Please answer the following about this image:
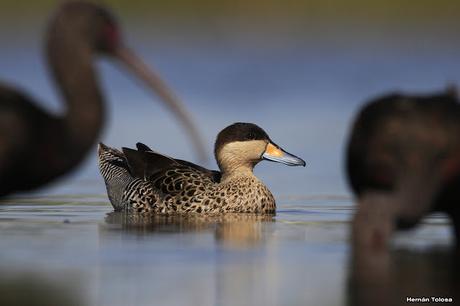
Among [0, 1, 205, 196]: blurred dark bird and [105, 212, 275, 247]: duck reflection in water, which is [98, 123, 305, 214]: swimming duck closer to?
[105, 212, 275, 247]: duck reflection in water

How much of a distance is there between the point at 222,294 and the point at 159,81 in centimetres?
125

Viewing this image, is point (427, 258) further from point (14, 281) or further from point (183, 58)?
point (183, 58)

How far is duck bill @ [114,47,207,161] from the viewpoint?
792cm

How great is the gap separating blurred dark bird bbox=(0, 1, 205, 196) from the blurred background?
6.37 metres

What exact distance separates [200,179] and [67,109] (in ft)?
18.8

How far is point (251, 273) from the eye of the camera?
918 centimetres

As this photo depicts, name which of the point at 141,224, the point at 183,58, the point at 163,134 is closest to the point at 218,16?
the point at 183,58

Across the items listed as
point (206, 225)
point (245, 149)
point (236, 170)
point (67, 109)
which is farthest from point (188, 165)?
point (67, 109)

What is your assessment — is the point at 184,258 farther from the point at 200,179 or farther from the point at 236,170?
the point at 236,170

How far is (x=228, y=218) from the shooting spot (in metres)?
12.9

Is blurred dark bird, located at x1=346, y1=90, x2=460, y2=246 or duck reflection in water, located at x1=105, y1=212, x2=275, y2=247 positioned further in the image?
duck reflection in water, located at x1=105, y1=212, x2=275, y2=247

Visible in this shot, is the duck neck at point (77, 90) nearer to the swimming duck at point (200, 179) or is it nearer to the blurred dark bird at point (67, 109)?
the blurred dark bird at point (67, 109)

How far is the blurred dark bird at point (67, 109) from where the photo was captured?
821cm

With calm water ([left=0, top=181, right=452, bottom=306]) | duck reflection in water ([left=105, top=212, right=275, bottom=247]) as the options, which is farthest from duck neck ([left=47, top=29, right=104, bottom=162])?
duck reflection in water ([left=105, top=212, right=275, bottom=247])
